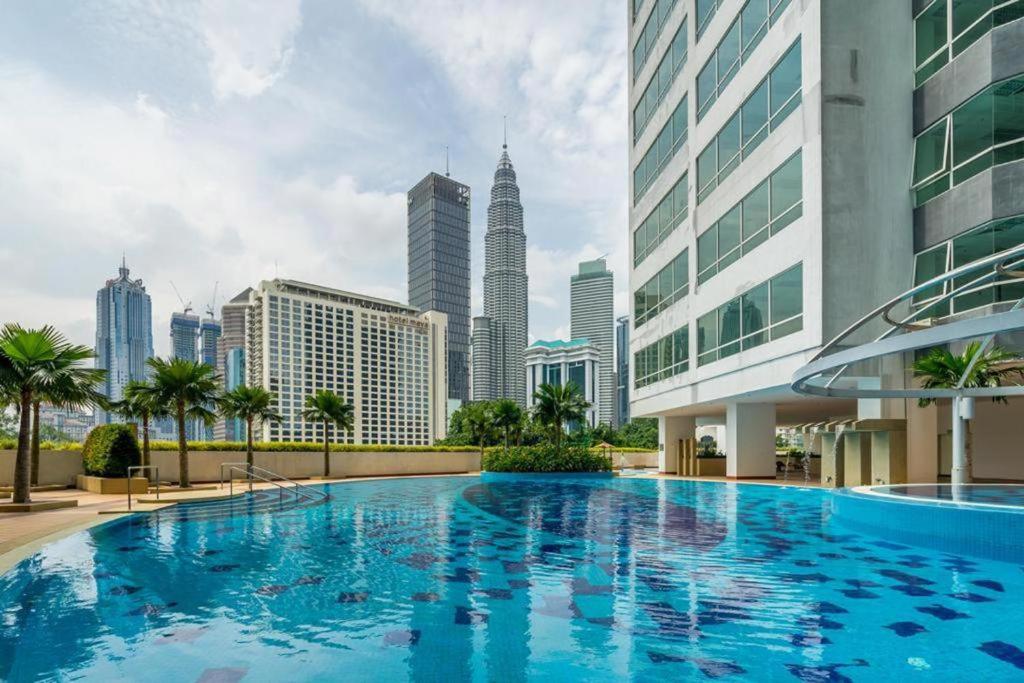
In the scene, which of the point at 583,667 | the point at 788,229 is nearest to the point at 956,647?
the point at 583,667

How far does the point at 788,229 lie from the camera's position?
19.4 metres

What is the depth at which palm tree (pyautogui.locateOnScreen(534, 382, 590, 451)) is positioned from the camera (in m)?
37.4

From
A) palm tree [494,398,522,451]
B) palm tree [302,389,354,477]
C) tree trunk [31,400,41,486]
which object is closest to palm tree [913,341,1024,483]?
palm tree [302,389,354,477]

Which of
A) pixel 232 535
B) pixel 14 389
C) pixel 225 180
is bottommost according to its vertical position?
pixel 232 535

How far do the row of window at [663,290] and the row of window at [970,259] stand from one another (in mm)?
10261

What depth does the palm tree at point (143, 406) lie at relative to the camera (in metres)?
21.8

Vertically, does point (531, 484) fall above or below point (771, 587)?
below

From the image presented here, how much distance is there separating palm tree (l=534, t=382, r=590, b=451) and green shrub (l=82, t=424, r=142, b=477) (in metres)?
21.6

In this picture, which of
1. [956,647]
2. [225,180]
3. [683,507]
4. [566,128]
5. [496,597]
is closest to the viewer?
[956,647]

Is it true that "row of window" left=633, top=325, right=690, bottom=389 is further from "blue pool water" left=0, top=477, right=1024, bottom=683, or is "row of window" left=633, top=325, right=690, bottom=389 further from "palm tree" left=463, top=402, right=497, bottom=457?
"blue pool water" left=0, top=477, right=1024, bottom=683

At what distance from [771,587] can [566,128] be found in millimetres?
19271

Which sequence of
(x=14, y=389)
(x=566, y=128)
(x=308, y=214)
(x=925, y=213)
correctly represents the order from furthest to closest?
(x=308, y=214)
(x=566, y=128)
(x=925, y=213)
(x=14, y=389)

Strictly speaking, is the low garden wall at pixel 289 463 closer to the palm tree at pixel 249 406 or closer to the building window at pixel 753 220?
the palm tree at pixel 249 406

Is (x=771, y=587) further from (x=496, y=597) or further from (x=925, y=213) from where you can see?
(x=925, y=213)
